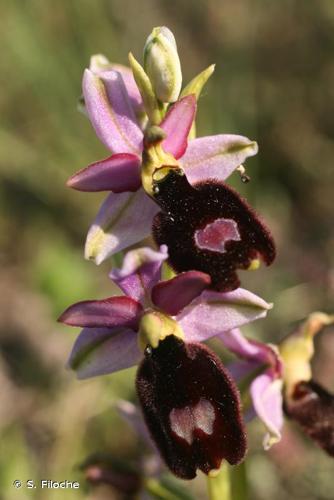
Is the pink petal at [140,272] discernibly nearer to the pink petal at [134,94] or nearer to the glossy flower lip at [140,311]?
the glossy flower lip at [140,311]

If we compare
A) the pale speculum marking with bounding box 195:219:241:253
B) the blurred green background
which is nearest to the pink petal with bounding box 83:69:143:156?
the pale speculum marking with bounding box 195:219:241:253

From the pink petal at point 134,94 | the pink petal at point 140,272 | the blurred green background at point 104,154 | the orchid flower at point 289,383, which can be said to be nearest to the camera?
the pink petal at point 140,272

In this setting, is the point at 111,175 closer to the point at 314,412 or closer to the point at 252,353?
the point at 252,353

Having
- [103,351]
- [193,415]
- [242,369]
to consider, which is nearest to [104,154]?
[242,369]

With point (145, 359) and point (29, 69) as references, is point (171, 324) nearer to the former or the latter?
point (145, 359)

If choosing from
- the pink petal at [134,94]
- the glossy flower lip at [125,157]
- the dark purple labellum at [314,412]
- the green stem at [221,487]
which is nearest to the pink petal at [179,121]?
the glossy flower lip at [125,157]

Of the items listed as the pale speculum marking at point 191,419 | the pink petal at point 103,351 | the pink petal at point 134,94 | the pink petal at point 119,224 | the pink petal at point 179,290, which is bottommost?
the pale speculum marking at point 191,419
